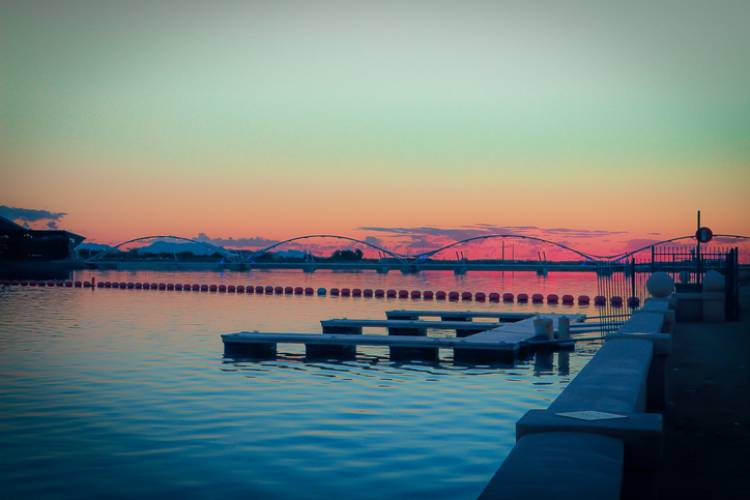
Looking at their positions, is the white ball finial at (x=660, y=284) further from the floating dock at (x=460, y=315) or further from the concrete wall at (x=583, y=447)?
the floating dock at (x=460, y=315)

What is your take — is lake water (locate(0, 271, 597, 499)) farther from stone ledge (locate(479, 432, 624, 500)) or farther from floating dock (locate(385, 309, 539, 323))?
floating dock (locate(385, 309, 539, 323))

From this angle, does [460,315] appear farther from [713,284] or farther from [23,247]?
[23,247]

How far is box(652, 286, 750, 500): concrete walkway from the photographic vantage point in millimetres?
8711

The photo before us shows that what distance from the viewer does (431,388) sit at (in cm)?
2152

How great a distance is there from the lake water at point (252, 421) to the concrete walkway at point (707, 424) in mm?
3161

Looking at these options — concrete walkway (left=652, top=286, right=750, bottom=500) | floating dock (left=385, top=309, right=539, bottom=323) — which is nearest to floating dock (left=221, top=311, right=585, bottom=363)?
concrete walkway (left=652, top=286, right=750, bottom=500)

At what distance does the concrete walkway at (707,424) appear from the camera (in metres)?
8.71

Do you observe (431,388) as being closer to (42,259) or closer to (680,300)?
(680,300)

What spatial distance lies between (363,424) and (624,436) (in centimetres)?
1057

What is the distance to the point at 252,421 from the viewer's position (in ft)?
55.6

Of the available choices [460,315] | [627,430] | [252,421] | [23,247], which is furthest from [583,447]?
[23,247]

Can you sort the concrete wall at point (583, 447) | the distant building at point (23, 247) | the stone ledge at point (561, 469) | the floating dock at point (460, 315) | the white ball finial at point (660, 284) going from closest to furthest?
1. the stone ledge at point (561, 469)
2. the concrete wall at point (583, 447)
3. the white ball finial at point (660, 284)
4. the floating dock at point (460, 315)
5. the distant building at point (23, 247)

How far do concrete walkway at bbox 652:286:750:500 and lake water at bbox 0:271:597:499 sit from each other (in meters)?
3.16

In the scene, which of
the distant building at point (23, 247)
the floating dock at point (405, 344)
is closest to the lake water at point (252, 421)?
the floating dock at point (405, 344)
